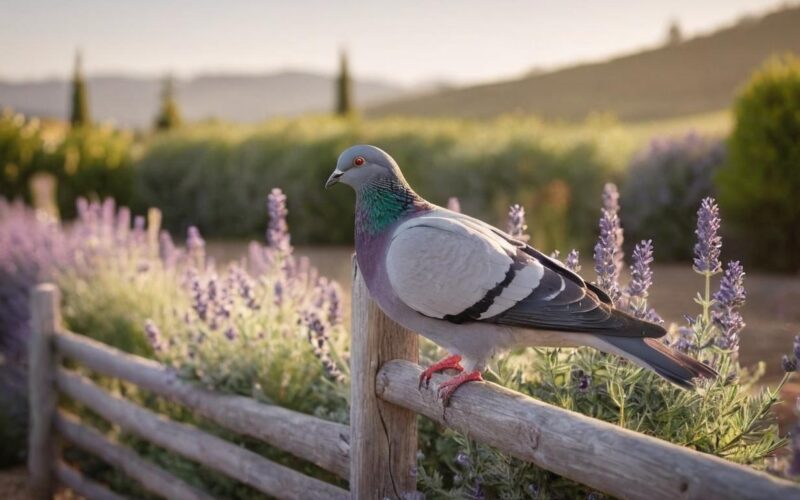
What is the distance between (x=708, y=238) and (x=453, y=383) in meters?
0.86

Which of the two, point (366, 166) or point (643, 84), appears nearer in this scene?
point (366, 166)

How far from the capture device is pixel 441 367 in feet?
8.52

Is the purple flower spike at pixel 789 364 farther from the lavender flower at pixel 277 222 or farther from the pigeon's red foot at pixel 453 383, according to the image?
the lavender flower at pixel 277 222

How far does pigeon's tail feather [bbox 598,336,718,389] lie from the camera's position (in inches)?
77.9

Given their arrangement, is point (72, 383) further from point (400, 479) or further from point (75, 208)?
point (75, 208)

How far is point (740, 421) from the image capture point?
239 centimetres

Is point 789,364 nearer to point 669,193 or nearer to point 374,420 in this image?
point 374,420

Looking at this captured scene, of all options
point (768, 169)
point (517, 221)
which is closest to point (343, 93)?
point (768, 169)

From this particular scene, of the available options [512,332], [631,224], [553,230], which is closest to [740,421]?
[512,332]

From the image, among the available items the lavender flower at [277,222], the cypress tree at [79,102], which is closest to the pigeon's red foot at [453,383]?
the lavender flower at [277,222]

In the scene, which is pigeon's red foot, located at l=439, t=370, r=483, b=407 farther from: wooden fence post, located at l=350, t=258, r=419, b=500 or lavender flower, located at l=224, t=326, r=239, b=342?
lavender flower, located at l=224, t=326, r=239, b=342

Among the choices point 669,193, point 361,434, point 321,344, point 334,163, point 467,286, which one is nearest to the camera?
point 467,286

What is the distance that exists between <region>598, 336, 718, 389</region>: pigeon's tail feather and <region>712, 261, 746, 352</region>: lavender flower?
0.41m

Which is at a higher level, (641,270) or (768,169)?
(641,270)
